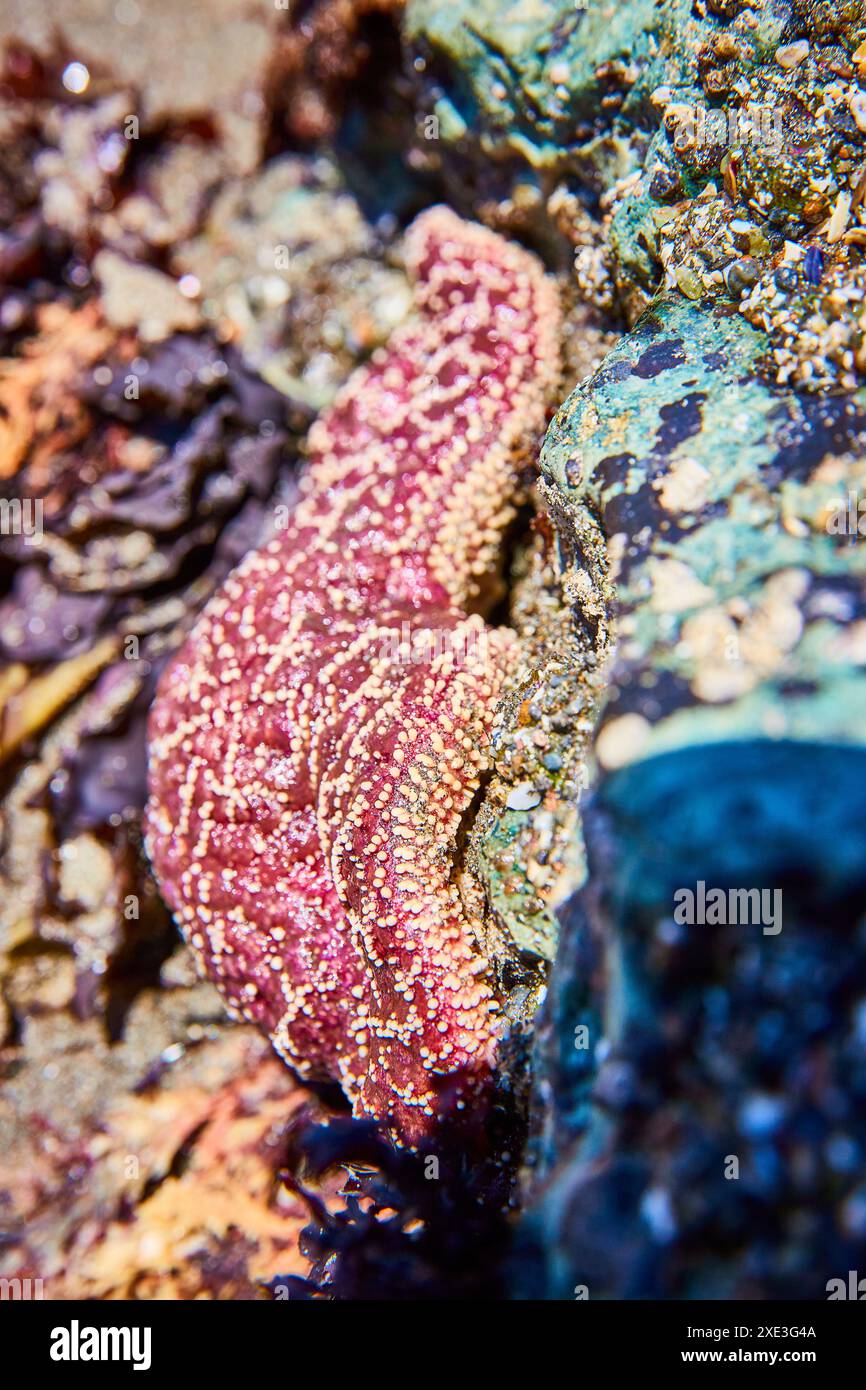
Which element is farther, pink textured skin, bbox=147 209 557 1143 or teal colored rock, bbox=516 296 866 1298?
pink textured skin, bbox=147 209 557 1143

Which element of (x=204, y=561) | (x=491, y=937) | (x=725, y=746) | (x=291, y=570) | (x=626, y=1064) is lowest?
(x=626, y=1064)

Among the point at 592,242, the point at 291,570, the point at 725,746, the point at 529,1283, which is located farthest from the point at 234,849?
the point at 592,242

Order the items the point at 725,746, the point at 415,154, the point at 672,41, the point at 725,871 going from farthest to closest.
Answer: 1. the point at 415,154
2. the point at 672,41
3. the point at 725,746
4. the point at 725,871

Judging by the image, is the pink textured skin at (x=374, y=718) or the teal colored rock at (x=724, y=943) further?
the pink textured skin at (x=374, y=718)

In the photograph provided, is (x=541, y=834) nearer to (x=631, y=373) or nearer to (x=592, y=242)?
(x=631, y=373)

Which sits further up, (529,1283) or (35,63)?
(35,63)

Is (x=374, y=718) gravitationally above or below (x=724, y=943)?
above

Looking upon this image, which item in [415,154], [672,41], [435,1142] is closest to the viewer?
[435,1142]

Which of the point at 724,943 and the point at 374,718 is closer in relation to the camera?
the point at 724,943
